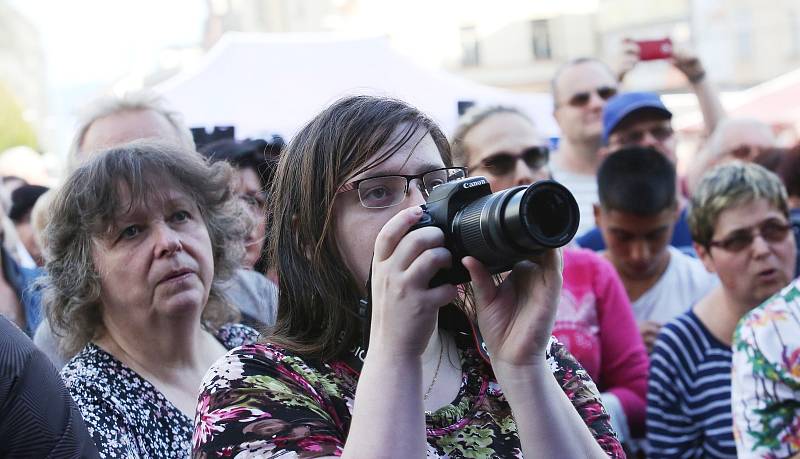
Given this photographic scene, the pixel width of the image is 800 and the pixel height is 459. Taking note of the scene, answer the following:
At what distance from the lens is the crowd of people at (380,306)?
1.50 m

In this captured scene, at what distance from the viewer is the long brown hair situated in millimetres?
1689

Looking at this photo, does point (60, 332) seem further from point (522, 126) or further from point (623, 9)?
point (623, 9)

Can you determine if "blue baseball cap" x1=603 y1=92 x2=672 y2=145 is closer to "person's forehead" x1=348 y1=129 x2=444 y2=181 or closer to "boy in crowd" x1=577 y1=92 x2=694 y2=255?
"boy in crowd" x1=577 y1=92 x2=694 y2=255

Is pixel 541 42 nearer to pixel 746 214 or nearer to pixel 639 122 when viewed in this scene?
pixel 639 122

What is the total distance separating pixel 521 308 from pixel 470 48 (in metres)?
30.3

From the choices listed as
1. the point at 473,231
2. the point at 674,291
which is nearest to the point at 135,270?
the point at 473,231

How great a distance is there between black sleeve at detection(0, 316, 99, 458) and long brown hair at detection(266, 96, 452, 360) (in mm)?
351

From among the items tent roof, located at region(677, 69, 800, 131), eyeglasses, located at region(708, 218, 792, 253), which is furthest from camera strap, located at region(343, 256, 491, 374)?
tent roof, located at region(677, 69, 800, 131)

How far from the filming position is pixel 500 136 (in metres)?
3.60

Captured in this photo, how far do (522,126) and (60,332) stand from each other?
182 cm

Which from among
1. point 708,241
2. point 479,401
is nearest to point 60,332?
point 479,401

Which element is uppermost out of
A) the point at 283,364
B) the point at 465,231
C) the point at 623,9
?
the point at 623,9

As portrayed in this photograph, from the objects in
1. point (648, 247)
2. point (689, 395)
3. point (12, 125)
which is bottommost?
point (689, 395)

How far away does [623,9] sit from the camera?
31.8 meters
